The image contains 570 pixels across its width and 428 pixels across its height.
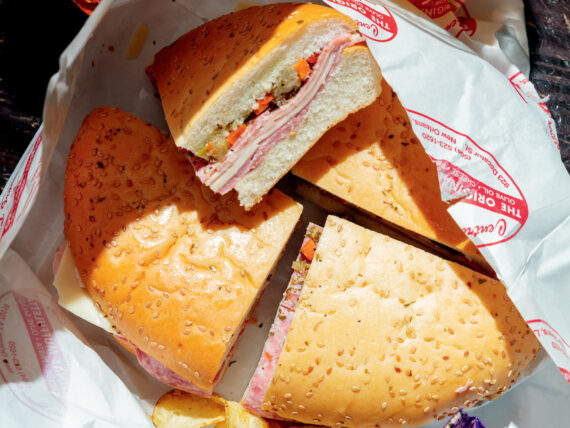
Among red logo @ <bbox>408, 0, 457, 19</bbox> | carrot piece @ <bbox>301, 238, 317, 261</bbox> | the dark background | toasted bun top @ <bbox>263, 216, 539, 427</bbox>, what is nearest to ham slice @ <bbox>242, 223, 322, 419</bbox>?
carrot piece @ <bbox>301, 238, 317, 261</bbox>

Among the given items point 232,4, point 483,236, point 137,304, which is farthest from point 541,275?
point 232,4

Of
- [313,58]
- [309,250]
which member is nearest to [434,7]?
[313,58]

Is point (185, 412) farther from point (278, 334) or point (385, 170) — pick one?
point (385, 170)

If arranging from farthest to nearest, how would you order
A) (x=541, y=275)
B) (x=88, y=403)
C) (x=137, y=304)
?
(x=88, y=403), (x=137, y=304), (x=541, y=275)

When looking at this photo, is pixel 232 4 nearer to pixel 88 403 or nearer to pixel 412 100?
pixel 412 100

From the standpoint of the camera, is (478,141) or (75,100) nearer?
(478,141)

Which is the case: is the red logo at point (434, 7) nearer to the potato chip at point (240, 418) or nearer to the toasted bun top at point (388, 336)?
the toasted bun top at point (388, 336)
